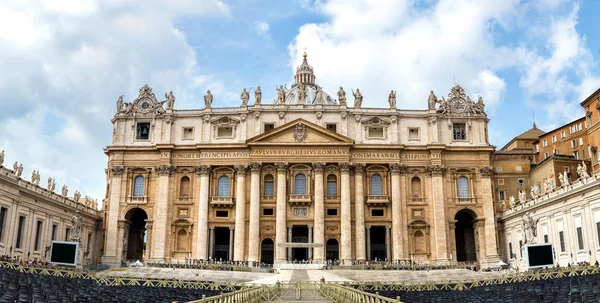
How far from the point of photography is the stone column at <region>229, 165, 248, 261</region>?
2657 inches

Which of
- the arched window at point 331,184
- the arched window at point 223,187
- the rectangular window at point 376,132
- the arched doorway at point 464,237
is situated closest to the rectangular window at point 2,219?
the arched window at point 223,187

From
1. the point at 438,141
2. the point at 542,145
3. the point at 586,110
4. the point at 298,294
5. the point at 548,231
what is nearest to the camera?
the point at 298,294

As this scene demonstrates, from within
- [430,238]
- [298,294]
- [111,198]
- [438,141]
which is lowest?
[298,294]

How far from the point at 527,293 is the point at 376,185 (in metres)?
45.9

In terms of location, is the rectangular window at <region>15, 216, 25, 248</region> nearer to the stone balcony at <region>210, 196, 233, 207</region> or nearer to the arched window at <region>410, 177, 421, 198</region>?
the stone balcony at <region>210, 196, 233, 207</region>

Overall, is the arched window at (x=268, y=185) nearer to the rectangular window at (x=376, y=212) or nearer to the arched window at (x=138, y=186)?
the rectangular window at (x=376, y=212)

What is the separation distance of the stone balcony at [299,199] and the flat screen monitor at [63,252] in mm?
26932

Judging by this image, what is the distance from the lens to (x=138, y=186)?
237 feet

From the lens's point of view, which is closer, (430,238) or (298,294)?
(298,294)

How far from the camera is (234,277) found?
49.3 meters

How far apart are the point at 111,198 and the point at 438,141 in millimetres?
41545

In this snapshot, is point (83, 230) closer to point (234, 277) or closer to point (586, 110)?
point (234, 277)

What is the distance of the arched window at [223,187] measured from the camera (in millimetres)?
71125

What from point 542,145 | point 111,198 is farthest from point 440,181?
point 111,198
